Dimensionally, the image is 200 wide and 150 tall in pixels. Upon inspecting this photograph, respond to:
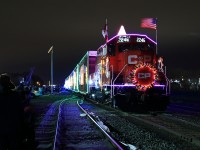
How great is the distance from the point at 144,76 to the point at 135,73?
51 cm

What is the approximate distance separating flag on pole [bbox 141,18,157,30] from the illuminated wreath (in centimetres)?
614

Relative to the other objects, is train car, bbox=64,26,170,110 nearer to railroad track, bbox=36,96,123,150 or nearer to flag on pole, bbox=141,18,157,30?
flag on pole, bbox=141,18,157,30

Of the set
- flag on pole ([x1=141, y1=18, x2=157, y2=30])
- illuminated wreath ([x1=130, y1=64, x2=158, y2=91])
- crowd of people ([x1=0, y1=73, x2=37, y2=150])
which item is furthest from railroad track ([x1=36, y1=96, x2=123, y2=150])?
flag on pole ([x1=141, y1=18, x2=157, y2=30])

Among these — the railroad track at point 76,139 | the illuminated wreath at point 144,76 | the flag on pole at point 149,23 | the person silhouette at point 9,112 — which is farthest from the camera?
the flag on pole at point 149,23

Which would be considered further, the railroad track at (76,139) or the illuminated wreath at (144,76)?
the illuminated wreath at (144,76)

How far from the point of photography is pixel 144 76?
2030 cm

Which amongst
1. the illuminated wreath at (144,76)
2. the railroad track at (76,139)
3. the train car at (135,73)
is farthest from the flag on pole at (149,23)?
the railroad track at (76,139)

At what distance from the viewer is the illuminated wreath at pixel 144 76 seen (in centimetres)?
2027

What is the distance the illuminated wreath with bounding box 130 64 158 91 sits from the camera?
20.3 m

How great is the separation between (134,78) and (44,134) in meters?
8.80

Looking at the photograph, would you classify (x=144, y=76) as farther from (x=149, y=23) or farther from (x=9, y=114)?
(x=9, y=114)

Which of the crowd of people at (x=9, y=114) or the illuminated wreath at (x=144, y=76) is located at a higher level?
the illuminated wreath at (x=144, y=76)

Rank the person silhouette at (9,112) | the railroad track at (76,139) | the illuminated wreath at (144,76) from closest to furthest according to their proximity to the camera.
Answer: the person silhouette at (9,112) < the railroad track at (76,139) < the illuminated wreath at (144,76)

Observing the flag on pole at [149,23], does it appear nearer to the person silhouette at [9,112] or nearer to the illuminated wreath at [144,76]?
the illuminated wreath at [144,76]
